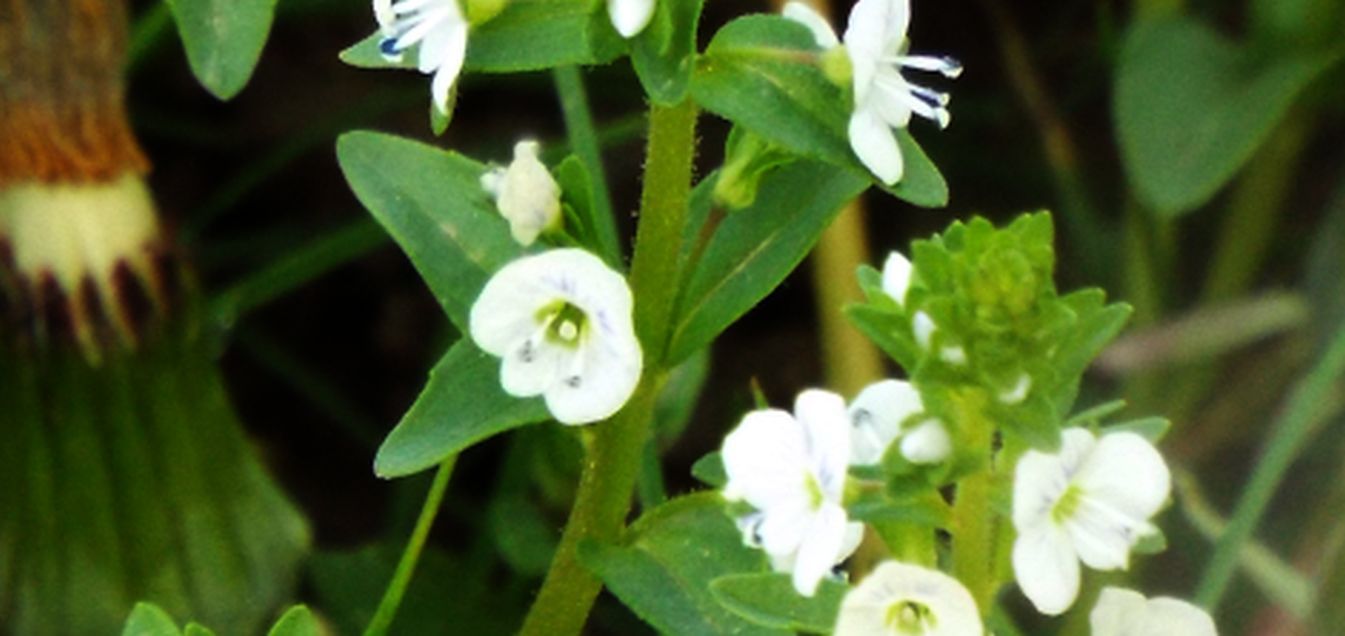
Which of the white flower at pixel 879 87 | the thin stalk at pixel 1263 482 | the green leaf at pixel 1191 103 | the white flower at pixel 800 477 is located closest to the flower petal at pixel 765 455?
the white flower at pixel 800 477

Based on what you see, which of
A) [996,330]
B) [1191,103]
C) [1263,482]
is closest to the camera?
[996,330]

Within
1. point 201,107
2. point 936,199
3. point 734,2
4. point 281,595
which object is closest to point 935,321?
point 936,199

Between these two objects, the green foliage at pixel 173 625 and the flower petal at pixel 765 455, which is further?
the green foliage at pixel 173 625

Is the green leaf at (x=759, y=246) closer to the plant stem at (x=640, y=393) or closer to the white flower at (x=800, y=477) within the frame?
the plant stem at (x=640, y=393)

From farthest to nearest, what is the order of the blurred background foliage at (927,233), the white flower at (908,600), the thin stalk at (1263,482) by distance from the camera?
the blurred background foliage at (927,233) < the thin stalk at (1263,482) < the white flower at (908,600)

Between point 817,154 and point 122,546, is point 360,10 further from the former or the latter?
point 817,154

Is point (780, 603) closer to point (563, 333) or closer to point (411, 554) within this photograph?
point (563, 333)

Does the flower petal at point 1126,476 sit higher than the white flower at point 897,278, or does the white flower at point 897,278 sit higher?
the white flower at point 897,278

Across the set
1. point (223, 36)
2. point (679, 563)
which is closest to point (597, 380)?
point (679, 563)
